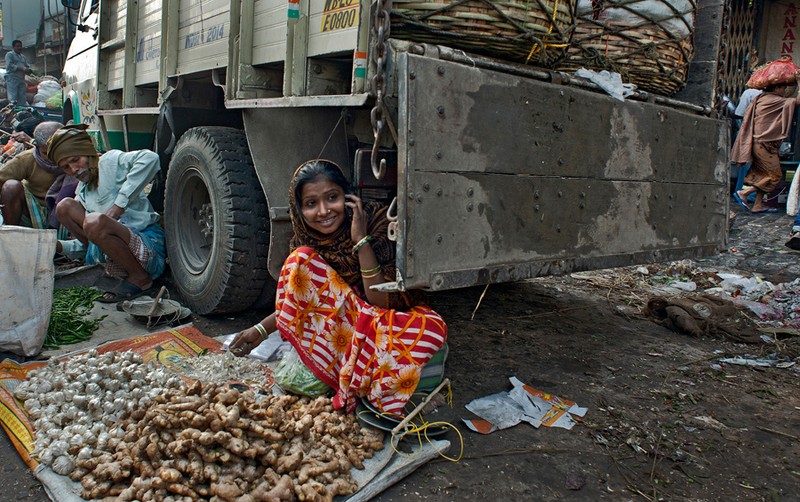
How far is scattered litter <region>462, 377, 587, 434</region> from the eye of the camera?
236 centimetres

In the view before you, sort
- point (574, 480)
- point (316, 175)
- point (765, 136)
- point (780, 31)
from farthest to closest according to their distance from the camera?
point (780, 31) → point (765, 136) → point (316, 175) → point (574, 480)

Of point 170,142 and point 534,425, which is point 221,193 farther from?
point 534,425

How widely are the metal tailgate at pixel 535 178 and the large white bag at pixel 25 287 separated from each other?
199 cm

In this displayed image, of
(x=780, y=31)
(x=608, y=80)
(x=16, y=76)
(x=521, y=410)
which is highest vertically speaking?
(x=780, y=31)

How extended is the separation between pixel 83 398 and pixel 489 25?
7.14 feet

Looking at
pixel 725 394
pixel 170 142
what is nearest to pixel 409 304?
pixel 725 394

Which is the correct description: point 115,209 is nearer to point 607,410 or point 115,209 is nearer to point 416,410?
point 416,410

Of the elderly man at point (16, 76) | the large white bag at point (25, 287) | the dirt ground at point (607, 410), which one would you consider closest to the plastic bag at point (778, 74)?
the dirt ground at point (607, 410)

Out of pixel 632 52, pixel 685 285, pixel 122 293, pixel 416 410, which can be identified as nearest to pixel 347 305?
pixel 416 410

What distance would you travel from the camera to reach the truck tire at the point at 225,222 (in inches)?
127

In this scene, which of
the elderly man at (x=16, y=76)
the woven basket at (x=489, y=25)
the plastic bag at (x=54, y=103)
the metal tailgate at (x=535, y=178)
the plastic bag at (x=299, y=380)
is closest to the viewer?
the metal tailgate at (x=535, y=178)

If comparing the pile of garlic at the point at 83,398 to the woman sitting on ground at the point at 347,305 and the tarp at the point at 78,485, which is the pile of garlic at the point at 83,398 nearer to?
the tarp at the point at 78,485

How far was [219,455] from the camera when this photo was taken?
1812mm

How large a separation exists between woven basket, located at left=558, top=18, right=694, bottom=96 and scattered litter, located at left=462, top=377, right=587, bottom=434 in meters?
1.61
